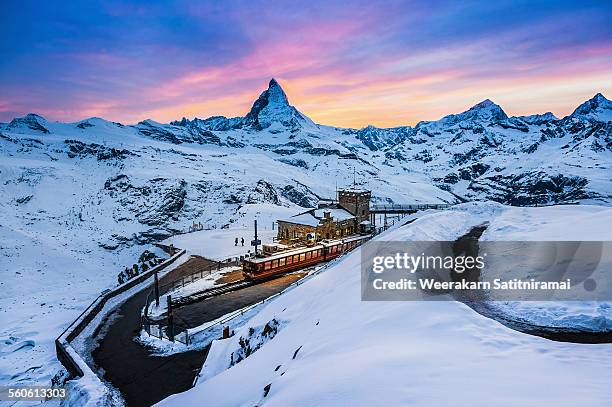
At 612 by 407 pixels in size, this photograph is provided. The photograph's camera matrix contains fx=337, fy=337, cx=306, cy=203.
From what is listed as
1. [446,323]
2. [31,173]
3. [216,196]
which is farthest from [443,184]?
[446,323]

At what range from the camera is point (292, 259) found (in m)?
33.9

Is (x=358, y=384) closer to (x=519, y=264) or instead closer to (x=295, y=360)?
(x=295, y=360)

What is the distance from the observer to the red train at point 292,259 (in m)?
30.7

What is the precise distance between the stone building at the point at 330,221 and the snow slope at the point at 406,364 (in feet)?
89.6

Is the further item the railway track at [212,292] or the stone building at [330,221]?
Result: the stone building at [330,221]

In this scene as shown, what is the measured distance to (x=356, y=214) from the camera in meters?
50.1

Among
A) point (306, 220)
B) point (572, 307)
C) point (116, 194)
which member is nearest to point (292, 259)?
point (306, 220)

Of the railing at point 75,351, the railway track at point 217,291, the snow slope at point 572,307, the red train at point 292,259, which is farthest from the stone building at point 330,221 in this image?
the snow slope at point 572,307

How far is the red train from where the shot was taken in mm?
30734

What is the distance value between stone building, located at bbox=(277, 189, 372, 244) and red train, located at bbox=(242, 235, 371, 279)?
374 cm

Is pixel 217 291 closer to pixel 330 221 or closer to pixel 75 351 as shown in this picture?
pixel 75 351

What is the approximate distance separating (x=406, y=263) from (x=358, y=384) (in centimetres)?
1271

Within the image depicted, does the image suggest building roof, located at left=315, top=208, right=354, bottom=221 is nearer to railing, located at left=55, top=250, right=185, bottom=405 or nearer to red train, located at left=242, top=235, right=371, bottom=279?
red train, located at left=242, top=235, right=371, bottom=279

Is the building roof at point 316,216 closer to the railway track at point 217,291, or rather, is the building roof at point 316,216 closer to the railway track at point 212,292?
the railway track at point 217,291
